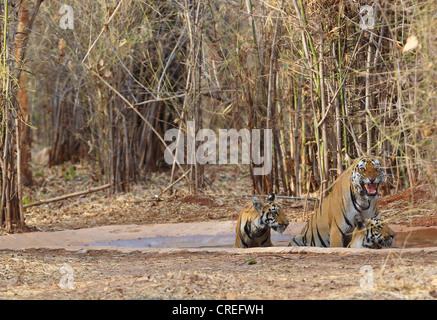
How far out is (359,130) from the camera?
304 inches

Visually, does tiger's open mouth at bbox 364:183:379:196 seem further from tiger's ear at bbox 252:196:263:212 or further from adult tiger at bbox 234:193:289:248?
tiger's ear at bbox 252:196:263:212

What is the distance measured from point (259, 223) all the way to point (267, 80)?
2971mm

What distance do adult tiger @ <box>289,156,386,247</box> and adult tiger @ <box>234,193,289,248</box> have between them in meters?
0.33

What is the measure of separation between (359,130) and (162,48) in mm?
4112

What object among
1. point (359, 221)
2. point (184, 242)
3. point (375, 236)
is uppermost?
point (359, 221)

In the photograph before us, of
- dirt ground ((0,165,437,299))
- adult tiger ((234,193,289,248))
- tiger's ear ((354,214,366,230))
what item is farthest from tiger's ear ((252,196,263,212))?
tiger's ear ((354,214,366,230))

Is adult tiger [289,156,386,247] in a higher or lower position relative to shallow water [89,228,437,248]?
higher

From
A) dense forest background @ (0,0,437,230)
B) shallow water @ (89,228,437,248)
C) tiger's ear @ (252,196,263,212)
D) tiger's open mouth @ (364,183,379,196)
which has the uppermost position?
dense forest background @ (0,0,437,230)

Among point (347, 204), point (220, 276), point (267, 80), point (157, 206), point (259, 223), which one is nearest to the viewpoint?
point (220, 276)

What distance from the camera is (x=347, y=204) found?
570 cm

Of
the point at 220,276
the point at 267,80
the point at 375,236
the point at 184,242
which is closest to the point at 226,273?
the point at 220,276

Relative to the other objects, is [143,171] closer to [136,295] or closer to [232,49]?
[232,49]

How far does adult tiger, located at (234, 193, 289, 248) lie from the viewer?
6035 millimetres

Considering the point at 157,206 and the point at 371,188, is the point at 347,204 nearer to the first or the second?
the point at 371,188
